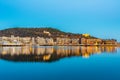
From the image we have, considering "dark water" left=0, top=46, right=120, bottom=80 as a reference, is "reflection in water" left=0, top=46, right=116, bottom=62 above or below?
above

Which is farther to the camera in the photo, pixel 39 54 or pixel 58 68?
pixel 39 54

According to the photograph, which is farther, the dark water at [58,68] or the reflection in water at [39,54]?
the reflection in water at [39,54]

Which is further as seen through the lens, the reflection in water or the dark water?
the reflection in water

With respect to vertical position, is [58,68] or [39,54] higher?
[39,54]

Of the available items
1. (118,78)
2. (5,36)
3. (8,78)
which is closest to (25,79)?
(8,78)

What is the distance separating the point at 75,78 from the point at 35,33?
116782mm

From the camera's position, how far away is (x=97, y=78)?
48.3 feet

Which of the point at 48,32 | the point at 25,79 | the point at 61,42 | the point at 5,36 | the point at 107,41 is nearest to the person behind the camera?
the point at 25,79

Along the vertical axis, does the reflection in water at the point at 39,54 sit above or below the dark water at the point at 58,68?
above

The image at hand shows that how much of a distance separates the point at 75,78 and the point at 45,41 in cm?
12525

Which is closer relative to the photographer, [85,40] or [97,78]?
[97,78]

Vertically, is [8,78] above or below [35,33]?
below

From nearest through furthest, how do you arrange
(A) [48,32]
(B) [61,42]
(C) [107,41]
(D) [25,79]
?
1. (D) [25,79]
2. (A) [48,32]
3. (B) [61,42]
4. (C) [107,41]

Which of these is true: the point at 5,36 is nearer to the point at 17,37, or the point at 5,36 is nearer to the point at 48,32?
the point at 17,37
